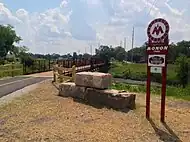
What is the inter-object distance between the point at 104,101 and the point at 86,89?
3.16ft

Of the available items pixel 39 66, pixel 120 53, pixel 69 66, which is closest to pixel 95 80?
pixel 69 66

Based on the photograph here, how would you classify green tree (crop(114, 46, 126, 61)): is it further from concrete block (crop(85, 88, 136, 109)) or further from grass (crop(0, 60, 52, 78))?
concrete block (crop(85, 88, 136, 109))

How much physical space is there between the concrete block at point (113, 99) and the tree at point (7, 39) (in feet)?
271

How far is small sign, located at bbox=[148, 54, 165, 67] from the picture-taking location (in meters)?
8.99

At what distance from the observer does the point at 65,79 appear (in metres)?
18.1

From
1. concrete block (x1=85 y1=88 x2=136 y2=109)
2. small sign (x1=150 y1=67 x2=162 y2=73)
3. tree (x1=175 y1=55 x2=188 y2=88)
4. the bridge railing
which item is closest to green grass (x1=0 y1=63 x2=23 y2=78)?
the bridge railing

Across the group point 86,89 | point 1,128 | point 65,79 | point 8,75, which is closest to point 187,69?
point 8,75

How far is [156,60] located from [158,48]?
32 centimetres

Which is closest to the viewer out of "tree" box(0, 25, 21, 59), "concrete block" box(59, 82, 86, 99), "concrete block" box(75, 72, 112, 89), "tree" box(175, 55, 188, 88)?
"concrete block" box(75, 72, 112, 89)

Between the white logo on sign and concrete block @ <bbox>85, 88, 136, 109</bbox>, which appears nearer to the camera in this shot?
the white logo on sign

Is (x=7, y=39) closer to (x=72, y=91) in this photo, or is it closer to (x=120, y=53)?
(x=120, y=53)

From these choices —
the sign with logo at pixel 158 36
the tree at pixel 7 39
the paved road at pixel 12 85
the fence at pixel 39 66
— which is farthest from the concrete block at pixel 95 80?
the tree at pixel 7 39

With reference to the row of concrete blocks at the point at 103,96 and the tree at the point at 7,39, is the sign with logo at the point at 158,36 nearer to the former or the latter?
the row of concrete blocks at the point at 103,96

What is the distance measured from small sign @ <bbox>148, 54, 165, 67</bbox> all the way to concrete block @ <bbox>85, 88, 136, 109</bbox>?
1277 mm
